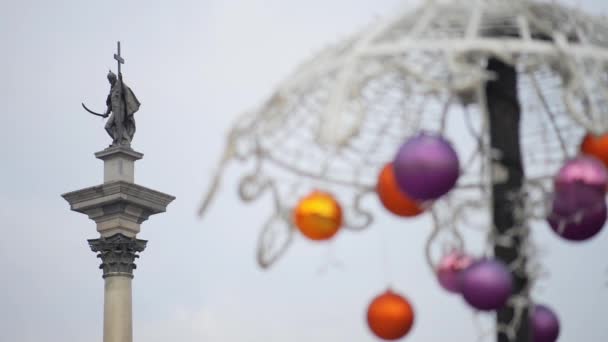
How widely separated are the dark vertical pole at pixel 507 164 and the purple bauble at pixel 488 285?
48 cm

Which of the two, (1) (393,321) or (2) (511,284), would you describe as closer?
(2) (511,284)

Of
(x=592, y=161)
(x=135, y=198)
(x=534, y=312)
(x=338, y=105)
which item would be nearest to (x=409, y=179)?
(x=338, y=105)

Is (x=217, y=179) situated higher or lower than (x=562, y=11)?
lower

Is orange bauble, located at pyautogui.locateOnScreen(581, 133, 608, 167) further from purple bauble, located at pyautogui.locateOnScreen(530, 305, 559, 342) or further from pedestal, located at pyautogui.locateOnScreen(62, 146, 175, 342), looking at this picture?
pedestal, located at pyautogui.locateOnScreen(62, 146, 175, 342)

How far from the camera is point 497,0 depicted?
8742 mm

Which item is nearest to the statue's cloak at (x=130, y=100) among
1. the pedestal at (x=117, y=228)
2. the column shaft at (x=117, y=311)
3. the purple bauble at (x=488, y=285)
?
the pedestal at (x=117, y=228)

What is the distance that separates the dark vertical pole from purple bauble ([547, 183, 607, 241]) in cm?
31

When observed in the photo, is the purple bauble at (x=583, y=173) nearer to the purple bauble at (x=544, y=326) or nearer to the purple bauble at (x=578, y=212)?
the purple bauble at (x=578, y=212)

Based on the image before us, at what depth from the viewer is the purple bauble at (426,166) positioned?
782 cm

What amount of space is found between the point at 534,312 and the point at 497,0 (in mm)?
2452

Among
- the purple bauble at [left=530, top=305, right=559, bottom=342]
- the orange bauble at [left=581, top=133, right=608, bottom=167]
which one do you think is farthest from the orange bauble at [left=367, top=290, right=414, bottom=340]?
the orange bauble at [left=581, top=133, right=608, bottom=167]

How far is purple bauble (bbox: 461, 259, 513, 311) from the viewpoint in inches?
308

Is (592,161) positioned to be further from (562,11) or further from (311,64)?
(311,64)

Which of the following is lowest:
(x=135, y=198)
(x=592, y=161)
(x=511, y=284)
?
(x=511, y=284)
